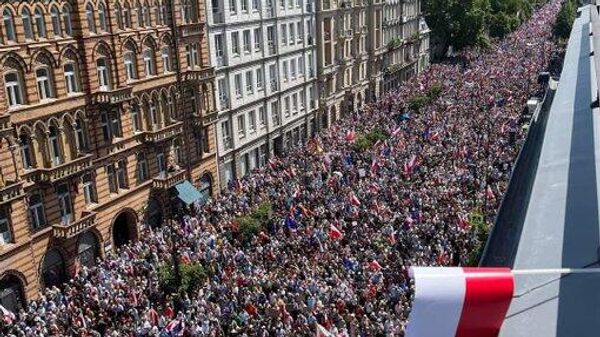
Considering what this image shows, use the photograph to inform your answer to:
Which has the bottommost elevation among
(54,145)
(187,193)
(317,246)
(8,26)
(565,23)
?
(317,246)

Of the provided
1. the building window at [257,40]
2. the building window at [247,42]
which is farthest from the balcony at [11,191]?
the building window at [257,40]

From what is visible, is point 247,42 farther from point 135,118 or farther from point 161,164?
point 135,118

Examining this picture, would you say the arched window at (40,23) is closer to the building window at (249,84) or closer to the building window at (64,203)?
the building window at (64,203)

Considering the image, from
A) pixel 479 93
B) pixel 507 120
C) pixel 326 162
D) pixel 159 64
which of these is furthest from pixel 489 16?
pixel 159 64

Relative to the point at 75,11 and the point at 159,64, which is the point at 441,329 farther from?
the point at 159,64

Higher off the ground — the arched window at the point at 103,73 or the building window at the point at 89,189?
the arched window at the point at 103,73

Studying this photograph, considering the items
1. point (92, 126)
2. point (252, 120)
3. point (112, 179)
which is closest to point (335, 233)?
point (112, 179)
